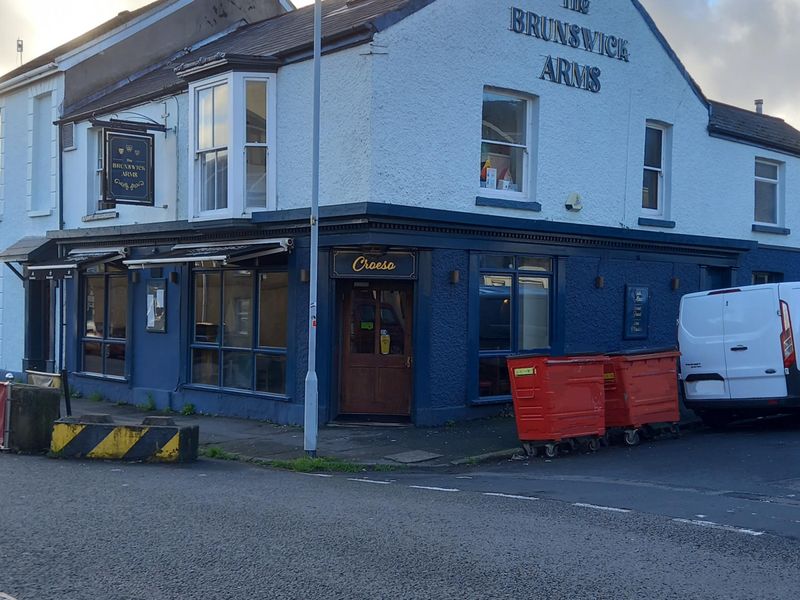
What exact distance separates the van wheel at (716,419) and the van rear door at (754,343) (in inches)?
44.0

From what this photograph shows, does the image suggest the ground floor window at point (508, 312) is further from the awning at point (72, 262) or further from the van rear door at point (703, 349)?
the awning at point (72, 262)

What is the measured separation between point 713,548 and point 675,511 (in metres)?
1.47

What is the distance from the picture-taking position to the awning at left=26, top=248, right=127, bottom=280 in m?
18.6

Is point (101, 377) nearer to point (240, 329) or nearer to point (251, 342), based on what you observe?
point (240, 329)

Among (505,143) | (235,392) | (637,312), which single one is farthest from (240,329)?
(637,312)

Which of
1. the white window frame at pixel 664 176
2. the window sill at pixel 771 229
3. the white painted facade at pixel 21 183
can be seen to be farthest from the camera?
the white painted facade at pixel 21 183

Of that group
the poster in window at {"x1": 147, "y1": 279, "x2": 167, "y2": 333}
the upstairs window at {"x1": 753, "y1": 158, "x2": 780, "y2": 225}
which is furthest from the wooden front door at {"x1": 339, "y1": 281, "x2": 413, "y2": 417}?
the upstairs window at {"x1": 753, "y1": 158, "x2": 780, "y2": 225}

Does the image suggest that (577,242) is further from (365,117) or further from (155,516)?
(155,516)

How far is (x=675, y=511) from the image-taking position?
8.51 m

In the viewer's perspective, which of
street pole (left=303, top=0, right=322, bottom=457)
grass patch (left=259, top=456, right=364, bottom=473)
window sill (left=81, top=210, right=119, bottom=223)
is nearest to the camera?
grass patch (left=259, top=456, right=364, bottom=473)

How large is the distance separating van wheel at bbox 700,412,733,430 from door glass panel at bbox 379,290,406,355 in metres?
4.98

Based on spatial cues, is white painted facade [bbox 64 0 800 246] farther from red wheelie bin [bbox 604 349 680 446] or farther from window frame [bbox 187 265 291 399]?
red wheelie bin [bbox 604 349 680 446]

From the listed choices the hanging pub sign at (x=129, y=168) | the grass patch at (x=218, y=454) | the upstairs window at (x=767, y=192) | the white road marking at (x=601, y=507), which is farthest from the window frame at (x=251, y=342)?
the upstairs window at (x=767, y=192)

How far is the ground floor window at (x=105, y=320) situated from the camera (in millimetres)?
19359
